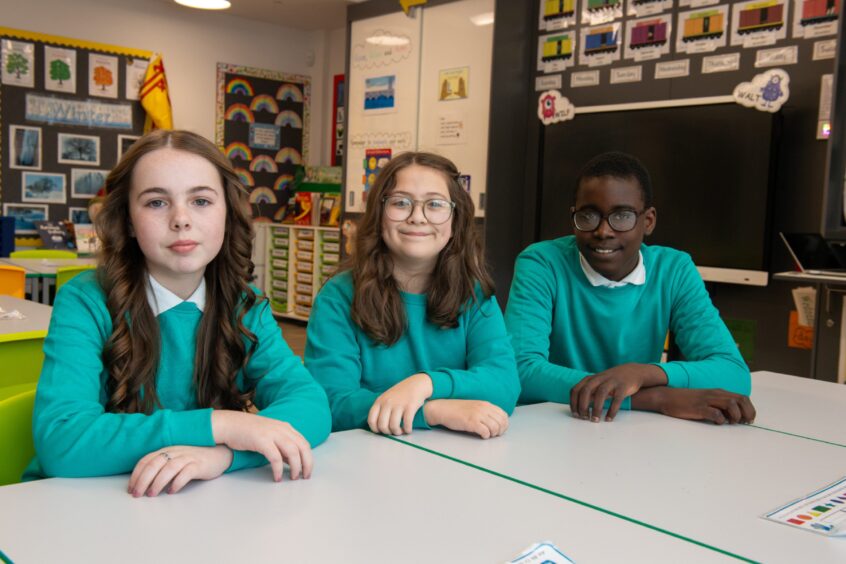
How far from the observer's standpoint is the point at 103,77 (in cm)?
622

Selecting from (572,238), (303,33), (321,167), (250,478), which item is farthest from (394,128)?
(250,478)

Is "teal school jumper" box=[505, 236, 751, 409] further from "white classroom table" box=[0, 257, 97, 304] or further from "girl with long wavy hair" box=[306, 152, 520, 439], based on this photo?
"white classroom table" box=[0, 257, 97, 304]

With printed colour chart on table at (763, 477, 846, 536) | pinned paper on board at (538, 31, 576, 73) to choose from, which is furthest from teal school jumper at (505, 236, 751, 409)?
pinned paper on board at (538, 31, 576, 73)

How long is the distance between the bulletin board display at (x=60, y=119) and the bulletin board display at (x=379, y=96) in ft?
6.16

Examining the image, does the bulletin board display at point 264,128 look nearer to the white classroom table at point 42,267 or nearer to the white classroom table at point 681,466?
the white classroom table at point 42,267

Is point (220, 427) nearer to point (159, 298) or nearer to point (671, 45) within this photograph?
point (159, 298)

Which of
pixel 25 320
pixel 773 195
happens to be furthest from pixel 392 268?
pixel 773 195

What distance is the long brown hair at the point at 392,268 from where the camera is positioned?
162 cm

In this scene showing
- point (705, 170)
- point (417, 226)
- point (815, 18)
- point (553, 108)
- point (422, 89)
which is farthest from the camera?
point (422, 89)

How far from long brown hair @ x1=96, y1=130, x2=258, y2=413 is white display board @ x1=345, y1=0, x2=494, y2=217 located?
351 centimetres

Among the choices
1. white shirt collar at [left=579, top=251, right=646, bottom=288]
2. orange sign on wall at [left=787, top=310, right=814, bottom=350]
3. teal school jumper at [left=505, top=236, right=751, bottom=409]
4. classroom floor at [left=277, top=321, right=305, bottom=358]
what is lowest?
classroom floor at [left=277, top=321, right=305, bottom=358]

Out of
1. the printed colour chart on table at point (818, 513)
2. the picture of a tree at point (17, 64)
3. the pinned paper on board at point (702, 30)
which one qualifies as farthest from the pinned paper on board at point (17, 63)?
the printed colour chart on table at point (818, 513)

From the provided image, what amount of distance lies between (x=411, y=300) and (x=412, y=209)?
0.63ft

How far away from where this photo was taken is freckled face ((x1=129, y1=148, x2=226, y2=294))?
1311 millimetres
